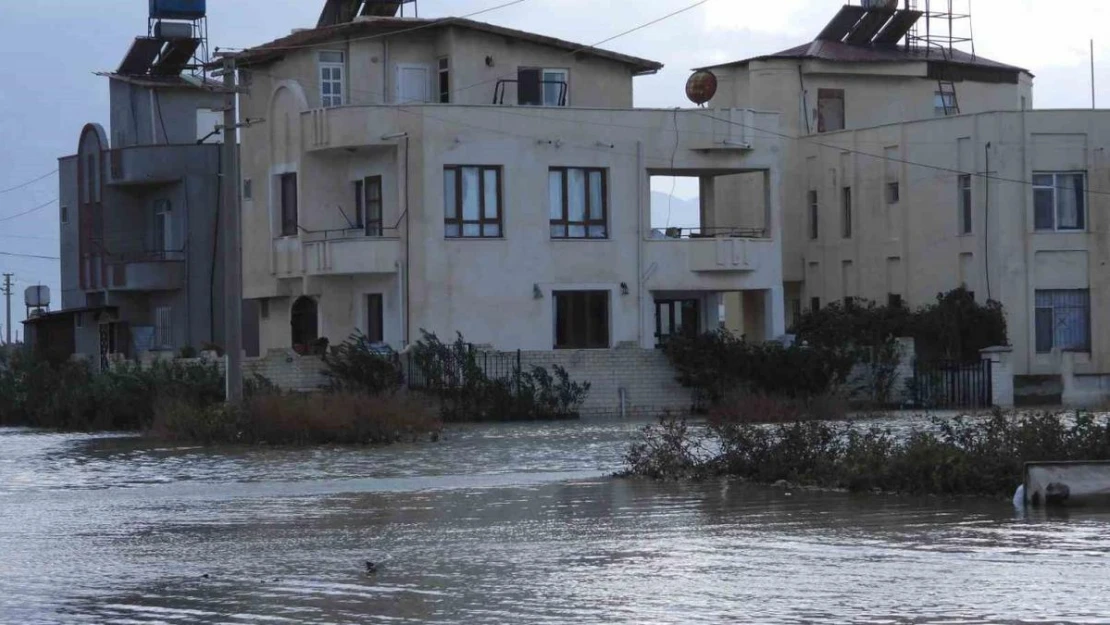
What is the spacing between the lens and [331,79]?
52.4 metres

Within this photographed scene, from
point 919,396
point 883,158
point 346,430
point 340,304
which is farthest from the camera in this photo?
point 883,158

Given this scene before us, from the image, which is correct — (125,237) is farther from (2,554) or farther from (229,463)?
(2,554)

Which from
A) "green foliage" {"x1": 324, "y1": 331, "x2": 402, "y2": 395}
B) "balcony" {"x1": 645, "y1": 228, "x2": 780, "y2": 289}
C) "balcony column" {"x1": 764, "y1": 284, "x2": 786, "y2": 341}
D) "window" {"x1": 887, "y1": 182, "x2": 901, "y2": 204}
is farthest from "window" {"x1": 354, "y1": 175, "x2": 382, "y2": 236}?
"window" {"x1": 887, "y1": 182, "x2": 901, "y2": 204}

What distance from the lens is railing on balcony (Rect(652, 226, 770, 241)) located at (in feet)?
164

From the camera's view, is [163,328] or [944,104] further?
[944,104]

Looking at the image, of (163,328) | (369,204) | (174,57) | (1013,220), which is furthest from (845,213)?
(174,57)

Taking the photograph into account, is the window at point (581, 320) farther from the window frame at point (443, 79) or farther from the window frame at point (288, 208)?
the window frame at point (288, 208)

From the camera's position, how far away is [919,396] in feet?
150

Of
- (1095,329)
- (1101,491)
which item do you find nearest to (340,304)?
(1095,329)

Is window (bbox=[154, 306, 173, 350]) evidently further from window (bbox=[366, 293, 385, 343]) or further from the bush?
the bush

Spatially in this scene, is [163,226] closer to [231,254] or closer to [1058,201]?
[231,254]

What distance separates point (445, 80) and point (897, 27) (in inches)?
687

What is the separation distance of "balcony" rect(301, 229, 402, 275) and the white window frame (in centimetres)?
528

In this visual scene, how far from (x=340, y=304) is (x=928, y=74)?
878 inches
